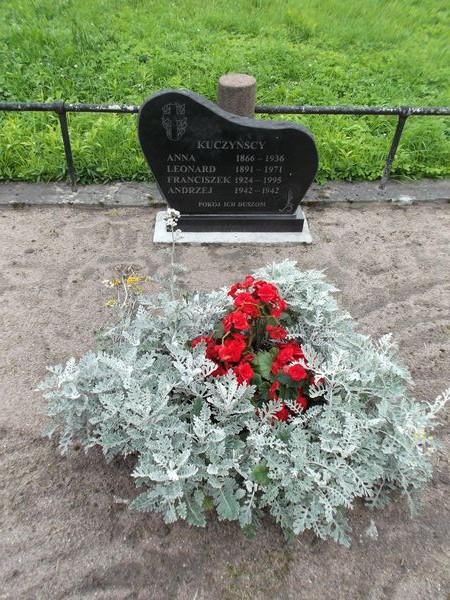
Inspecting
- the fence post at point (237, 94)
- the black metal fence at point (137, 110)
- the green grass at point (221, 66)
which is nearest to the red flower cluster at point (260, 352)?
the fence post at point (237, 94)

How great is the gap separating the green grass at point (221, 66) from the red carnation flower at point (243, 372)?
3.02 metres

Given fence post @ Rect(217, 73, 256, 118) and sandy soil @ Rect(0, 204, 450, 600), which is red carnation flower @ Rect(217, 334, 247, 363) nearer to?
sandy soil @ Rect(0, 204, 450, 600)

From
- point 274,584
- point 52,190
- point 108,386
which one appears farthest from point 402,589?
point 52,190

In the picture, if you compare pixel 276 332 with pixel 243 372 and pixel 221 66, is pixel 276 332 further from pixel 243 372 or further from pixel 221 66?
pixel 221 66

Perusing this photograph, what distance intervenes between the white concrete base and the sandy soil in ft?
0.52

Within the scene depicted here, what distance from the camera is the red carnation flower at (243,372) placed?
2365 millimetres

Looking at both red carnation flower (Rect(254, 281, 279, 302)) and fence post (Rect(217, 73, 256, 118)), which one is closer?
red carnation flower (Rect(254, 281, 279, 302))

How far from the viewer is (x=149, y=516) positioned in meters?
2.34

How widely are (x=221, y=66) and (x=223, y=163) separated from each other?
292cm

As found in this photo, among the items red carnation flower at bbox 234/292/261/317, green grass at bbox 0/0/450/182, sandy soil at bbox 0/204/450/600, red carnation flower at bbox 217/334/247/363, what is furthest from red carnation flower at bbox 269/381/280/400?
green grass at bbox 0/0/450/182

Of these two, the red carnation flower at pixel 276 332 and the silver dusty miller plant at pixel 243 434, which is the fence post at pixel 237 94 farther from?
the red carnation flower at pixel 276 332

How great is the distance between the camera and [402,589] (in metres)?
2.15

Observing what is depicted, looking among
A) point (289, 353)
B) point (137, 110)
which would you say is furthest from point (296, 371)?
point (137, 110)

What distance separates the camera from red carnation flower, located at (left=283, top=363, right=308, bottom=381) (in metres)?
2.28
